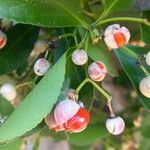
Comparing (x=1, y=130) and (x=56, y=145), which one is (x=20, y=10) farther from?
(x=56, y=145)

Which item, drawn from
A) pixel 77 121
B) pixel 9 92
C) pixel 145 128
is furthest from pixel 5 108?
pixel 145 128

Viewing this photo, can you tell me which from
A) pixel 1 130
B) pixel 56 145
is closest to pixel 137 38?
pixel 1 130

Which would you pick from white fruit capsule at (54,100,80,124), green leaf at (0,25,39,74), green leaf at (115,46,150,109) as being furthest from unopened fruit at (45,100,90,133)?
green leaf at (0,25,39,74)

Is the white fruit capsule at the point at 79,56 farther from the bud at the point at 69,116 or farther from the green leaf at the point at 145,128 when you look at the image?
the green leaf at the point at 145,128

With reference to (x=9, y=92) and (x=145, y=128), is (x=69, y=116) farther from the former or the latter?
(x=145, y=128)

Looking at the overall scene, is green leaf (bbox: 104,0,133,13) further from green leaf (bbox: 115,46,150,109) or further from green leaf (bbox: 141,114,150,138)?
green leaf (bbox: 141,114,150,138)
